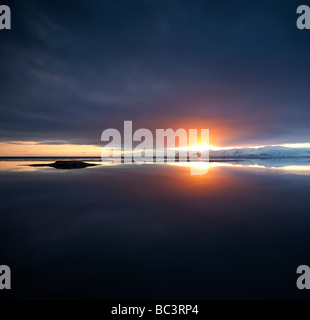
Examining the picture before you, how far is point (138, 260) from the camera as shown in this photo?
5016 mm

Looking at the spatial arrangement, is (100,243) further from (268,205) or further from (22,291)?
(268,205)

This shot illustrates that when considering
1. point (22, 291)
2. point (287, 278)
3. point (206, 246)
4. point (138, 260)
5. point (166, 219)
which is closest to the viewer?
point (22, 291)
